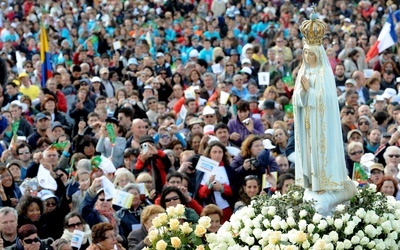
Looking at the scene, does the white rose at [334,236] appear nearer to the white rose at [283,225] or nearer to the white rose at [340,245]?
the white rose at [340,245]

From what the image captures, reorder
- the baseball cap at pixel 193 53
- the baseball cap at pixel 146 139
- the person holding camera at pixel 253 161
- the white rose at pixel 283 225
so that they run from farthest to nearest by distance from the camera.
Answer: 1. the baseball cap at pixel 193 53
2. the baseball cap at pixel 146 139
3. the person holding camera at pixel 253 161
4. the white rose at pixel 283 225

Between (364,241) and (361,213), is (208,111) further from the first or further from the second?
(364,241)

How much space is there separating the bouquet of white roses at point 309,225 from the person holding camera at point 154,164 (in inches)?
228

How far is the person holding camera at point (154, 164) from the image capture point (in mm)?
17641

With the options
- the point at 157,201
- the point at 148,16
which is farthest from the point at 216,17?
the point at 157,201

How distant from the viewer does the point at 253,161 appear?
685 inches

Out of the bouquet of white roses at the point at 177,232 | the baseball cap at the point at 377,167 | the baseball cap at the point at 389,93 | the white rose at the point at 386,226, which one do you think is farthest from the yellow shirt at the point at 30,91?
the white rose at the point at 386,226

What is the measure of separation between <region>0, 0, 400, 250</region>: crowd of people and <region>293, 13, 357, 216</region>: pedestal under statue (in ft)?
9.66

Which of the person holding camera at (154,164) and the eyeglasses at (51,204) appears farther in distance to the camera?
the person holding camera at (154,164)

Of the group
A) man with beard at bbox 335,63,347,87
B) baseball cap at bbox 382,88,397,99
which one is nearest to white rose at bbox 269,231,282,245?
baseball cap at bbox 382,88,397,99

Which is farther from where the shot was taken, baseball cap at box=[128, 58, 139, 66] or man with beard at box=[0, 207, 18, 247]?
baseball cap at box=[128, 58, 139, 66]

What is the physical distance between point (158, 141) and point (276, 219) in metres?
8.27

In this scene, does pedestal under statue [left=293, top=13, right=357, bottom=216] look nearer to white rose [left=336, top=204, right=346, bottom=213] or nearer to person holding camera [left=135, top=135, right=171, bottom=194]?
white rose [left=336, top=204, right=346, bottom=213]

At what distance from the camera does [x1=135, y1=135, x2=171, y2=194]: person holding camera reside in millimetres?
17641
